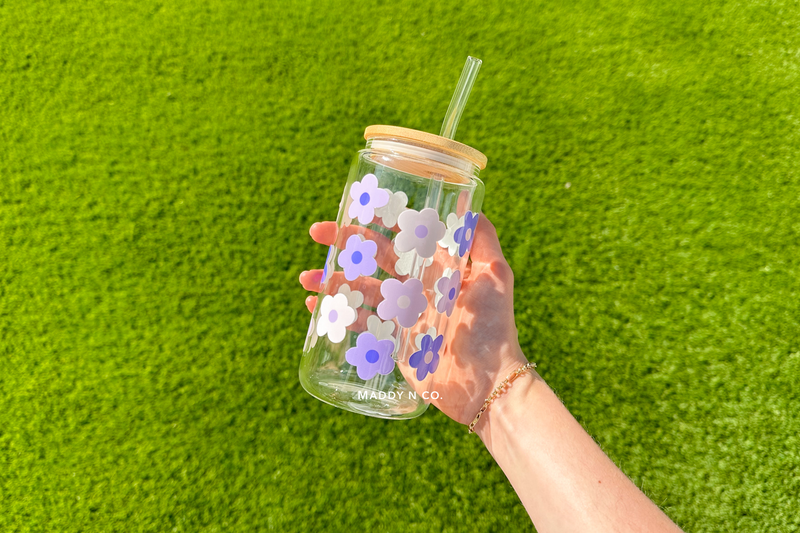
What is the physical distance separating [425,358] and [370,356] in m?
0.15

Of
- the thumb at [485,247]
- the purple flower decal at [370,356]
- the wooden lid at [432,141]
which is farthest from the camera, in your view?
the thumb at [485,247]

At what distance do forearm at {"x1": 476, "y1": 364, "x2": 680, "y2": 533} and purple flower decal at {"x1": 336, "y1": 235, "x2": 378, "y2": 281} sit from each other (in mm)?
590

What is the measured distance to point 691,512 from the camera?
183 centimetres

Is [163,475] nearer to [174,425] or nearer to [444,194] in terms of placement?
[174,425]

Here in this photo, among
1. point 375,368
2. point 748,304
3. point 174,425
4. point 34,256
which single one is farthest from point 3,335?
point 748,304

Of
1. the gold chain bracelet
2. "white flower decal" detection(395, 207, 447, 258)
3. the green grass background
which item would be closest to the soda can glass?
"white flower decal" detection(395, 207, 447, 258)

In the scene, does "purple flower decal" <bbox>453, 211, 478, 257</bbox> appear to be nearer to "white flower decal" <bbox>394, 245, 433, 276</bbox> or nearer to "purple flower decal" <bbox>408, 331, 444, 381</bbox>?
"white flower decal" <bbox>394, 245, 433, 276</bbox>

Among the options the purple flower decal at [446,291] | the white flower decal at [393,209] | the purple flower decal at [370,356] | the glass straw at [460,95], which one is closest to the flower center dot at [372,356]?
the purple flower decal at [370,356]

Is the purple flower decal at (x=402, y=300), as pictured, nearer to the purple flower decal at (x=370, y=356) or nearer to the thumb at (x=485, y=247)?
the purple flower decal at (x=370, y=356)

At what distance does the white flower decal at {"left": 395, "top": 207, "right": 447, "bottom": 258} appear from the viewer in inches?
45.2

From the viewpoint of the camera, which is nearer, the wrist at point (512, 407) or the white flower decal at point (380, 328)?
the white flower decal at point (380, 328)

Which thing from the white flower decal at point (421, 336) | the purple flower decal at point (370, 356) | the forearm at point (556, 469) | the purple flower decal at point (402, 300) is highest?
the purple flower decal at point (402, 300)

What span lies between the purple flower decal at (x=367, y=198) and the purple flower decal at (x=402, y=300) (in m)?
0.19

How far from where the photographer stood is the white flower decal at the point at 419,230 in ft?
3.76
